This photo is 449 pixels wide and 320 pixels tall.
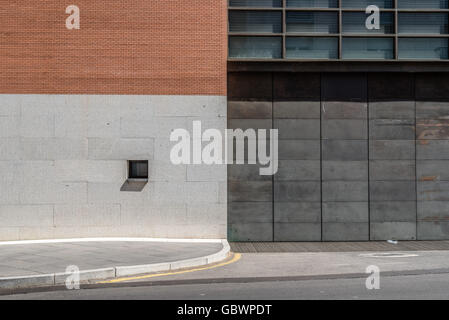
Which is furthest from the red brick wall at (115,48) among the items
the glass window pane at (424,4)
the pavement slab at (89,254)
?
the glass window pane at (424,4)

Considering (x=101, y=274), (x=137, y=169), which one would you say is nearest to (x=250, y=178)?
(x=137, y=169)

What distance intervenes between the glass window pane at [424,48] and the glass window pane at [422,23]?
0.28 m

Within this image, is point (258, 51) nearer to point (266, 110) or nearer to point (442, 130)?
point (266, 110)

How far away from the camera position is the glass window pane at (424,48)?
14984 mm

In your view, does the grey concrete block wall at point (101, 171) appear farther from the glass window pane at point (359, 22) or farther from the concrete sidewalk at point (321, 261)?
the glass window pane at point (359, 22)

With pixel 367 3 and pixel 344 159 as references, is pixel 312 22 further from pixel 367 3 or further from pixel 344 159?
pixel 344 159

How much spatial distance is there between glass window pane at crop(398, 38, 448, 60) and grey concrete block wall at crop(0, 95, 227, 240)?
6.00 m

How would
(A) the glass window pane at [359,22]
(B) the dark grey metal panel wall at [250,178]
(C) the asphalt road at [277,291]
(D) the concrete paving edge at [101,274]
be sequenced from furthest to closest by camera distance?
(A) the glass window pane at [359,22], (B) the dark grey metal panel wall at [250,178], (D) the concrete paving edge at [101,274], (C) the asphalt road at [277,291]

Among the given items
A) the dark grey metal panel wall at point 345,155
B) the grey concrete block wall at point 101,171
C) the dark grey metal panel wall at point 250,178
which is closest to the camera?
the grey concrete block wall at point 101,171

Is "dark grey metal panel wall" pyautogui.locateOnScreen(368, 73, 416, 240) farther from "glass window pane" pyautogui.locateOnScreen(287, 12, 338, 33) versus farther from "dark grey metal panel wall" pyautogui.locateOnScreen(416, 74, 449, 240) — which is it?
"glass window pane" pyautogui.locateOnScreen(287, 12, 338, 33)

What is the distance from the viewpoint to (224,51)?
47.4 ft

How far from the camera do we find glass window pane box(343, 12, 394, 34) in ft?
49.0

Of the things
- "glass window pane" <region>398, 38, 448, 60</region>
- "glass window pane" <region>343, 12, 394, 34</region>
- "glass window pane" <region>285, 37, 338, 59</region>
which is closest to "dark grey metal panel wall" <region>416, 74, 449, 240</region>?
"glass window pane" <region>398, 38, 448, 60</region>

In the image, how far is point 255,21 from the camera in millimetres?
14906
